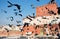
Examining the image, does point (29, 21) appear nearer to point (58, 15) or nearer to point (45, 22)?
point (45, 22)

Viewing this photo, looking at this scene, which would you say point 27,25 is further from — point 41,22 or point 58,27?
point 58,27

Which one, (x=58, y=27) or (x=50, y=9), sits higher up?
(x=50, y=9)

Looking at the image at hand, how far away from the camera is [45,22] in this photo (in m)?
34.7

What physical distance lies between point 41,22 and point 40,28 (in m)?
1.40

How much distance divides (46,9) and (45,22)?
3.98 m

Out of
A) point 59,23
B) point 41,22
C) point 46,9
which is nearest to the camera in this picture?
point 59,23

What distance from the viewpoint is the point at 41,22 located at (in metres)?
35.2

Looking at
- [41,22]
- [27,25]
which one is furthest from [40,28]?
[27,25]

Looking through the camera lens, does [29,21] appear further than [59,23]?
Yes

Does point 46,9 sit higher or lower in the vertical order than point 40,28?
higher

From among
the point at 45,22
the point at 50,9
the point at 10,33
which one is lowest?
the point at 10,33

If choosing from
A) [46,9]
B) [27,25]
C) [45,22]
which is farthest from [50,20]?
[27,25]

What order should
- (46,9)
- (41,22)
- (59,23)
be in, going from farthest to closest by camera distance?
(46,9)
(41,22)
(59,23)

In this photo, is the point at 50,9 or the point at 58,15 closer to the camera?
the point at 58,15
